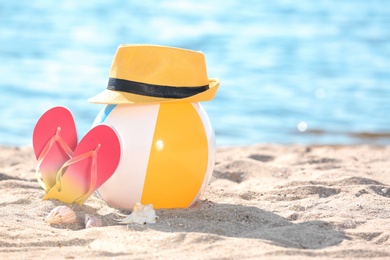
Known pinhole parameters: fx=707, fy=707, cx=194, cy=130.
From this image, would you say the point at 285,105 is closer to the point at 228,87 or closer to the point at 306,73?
the point at 228,87

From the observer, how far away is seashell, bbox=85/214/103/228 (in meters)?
4.01

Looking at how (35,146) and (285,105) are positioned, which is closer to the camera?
(35,146)

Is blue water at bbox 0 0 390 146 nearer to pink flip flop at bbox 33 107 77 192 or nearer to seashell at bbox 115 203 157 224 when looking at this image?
pink flip flop at bbox 33 107 77 192

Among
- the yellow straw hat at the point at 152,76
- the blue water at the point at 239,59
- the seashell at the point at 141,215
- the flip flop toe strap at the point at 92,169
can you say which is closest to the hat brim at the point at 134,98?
the yellow straw hat at the point at 152,76

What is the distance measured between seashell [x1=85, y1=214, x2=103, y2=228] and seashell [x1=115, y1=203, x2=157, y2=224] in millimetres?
130

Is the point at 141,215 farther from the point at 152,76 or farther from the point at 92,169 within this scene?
the point at 152,76

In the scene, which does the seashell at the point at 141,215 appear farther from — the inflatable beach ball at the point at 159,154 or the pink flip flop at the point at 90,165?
the pink flip flop at the point at 90,165

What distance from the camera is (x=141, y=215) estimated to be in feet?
13.3

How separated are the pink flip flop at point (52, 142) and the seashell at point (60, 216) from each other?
486mm

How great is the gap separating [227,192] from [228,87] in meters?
6.55

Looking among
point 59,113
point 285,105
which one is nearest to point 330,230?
point 59,113

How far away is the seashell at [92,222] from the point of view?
401cm

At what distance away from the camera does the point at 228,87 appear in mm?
11414

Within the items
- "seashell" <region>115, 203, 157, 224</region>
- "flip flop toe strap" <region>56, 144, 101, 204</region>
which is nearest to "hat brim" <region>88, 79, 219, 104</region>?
"flip flop toe strap" <region>56, 144, 101, 204</region>
